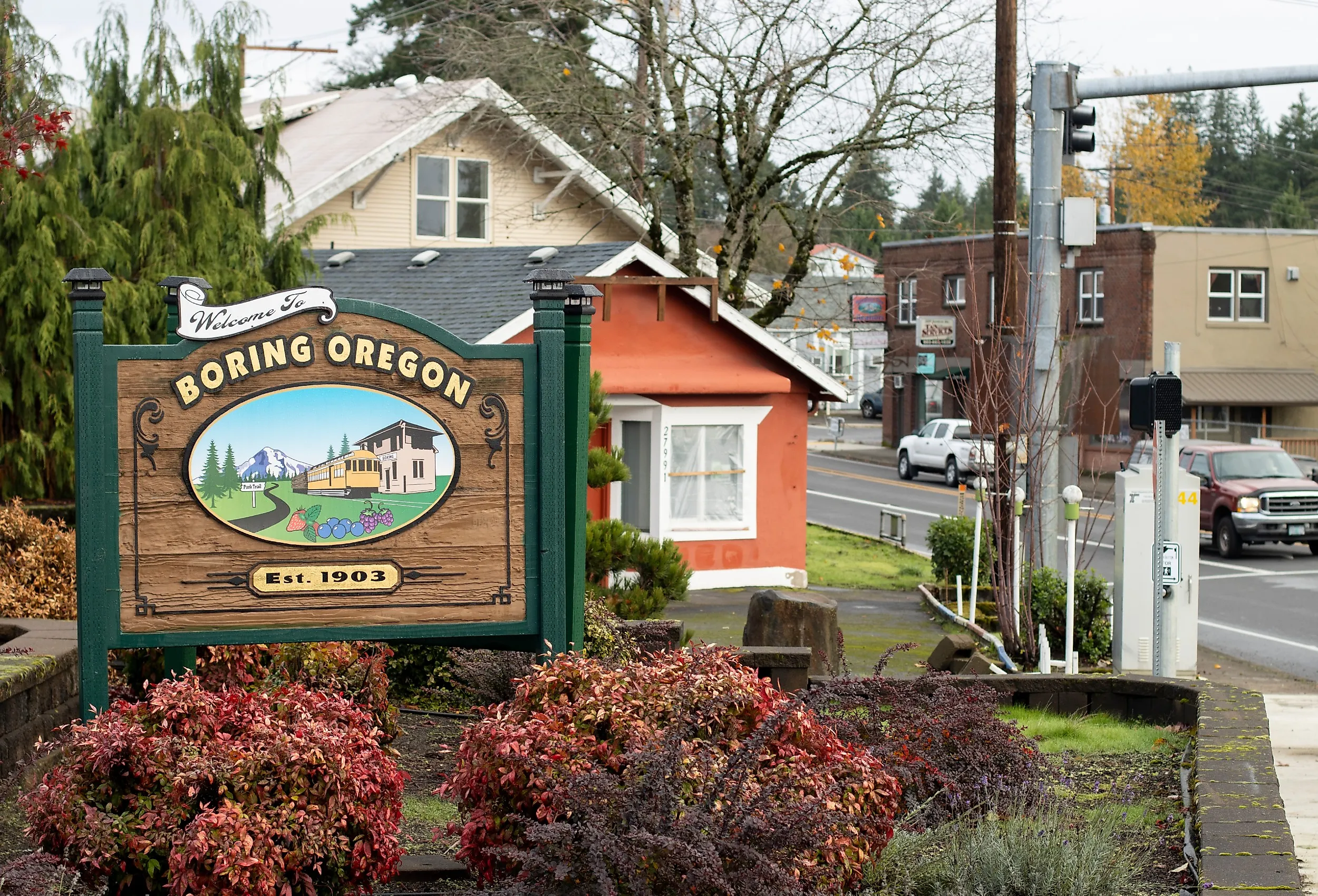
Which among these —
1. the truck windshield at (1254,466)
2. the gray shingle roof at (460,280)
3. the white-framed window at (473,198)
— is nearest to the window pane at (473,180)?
the white-framed window at (473,198)

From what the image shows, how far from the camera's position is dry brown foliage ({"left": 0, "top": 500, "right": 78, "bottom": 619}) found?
999 cm

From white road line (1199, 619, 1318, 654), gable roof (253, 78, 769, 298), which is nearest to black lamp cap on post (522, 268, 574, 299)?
white road line (1199, 619, 1318, 654)

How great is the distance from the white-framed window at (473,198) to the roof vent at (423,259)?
19.3ft

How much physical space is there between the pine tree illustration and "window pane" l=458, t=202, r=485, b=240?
2034 centimetres

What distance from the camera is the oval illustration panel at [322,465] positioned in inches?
262

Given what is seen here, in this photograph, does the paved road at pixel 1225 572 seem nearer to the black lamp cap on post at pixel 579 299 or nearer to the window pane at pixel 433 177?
the black lamp cap on post at pixel 579 299

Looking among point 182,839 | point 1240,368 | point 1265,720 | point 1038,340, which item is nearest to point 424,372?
point 182,839

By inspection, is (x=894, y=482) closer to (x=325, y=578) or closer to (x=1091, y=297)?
(x=1091, y=297)

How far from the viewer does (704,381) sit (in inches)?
769

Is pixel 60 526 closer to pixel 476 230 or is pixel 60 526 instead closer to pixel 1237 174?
pixel 476 230

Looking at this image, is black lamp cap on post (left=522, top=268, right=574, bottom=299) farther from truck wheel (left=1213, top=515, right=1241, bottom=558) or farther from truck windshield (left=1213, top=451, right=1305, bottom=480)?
truck windshield (left=1213, top=451, right=1305, bottom=480)

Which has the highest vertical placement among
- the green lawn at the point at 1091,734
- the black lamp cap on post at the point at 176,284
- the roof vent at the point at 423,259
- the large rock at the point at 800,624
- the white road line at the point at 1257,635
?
the roof vent at the point at 423,259

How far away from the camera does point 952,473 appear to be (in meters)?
40.4

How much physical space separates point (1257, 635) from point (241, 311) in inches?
585
